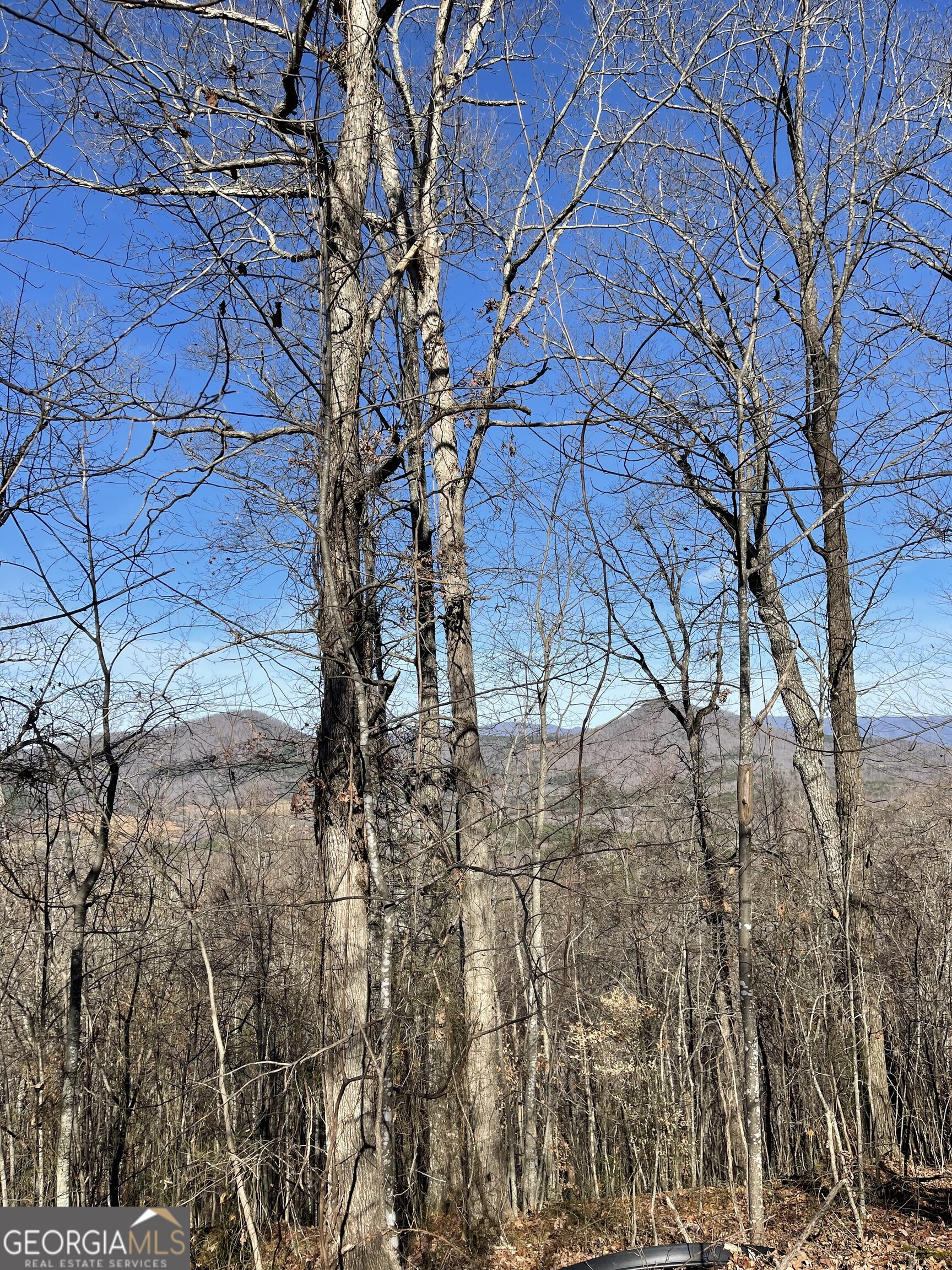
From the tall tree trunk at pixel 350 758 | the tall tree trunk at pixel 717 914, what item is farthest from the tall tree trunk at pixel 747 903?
the tall tree trunk at pixel 717 914

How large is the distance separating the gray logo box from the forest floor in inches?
64.3

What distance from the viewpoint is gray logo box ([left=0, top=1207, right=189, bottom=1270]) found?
3.38 metres

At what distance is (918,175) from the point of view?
8273 millimetres

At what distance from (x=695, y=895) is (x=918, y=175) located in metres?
8.31

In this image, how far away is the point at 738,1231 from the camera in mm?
5266

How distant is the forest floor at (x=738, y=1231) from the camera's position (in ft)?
16.4

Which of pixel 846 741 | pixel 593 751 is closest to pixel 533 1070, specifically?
pixel 846 741

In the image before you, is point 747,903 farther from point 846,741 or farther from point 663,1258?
point 846,741

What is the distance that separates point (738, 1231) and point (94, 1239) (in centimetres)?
400

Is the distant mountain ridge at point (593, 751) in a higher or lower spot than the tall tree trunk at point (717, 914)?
higher

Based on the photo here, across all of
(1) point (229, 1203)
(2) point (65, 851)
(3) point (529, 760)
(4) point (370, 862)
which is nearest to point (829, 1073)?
(4) point (370, 862)

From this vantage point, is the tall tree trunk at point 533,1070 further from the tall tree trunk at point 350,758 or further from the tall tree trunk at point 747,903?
the tall tree trunk at point 350,758

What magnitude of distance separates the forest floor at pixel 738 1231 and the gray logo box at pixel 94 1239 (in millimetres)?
1634

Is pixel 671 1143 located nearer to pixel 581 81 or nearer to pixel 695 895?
pixel 695 895
